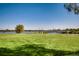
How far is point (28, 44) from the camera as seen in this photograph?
81.2 inches

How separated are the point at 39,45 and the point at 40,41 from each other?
1.6 inches

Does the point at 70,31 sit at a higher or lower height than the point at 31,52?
higher

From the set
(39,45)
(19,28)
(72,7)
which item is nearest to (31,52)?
(39,45)

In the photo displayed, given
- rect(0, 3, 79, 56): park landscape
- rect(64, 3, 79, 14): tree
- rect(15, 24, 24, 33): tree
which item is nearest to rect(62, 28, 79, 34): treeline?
rect(0, 3, 79, 56): park landscape

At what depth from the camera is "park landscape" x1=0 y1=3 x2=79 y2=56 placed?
204cm

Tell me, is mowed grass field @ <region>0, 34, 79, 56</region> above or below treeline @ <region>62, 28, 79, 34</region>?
below

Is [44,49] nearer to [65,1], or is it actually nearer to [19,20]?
[19,20]

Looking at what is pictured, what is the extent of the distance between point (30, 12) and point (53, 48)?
415 mm

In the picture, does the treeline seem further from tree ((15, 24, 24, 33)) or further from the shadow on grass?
tree ((15, 24, 24, 33))

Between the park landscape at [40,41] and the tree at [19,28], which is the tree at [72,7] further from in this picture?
the tree at [19,28]

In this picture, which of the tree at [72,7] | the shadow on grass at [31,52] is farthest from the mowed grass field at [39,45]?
the tree at [72,7]

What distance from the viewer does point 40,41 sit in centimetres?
207

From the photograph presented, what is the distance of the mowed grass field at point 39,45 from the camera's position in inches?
80.4

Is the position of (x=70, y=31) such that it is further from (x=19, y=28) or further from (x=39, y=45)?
(x=19, y=28)
